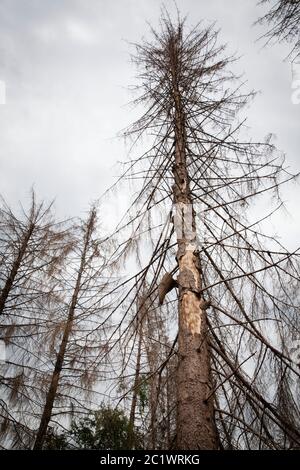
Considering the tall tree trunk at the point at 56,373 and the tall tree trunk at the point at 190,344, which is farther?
the tall tree trunk at the point at 56,373

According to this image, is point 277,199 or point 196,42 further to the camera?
point 196,42

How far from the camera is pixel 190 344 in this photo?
114 inches

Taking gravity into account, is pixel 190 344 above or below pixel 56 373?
below

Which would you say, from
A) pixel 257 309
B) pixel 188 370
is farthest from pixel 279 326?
pixel 188 370

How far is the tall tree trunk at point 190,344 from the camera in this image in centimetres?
240

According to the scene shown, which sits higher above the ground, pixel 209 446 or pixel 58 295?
pixel 58 295

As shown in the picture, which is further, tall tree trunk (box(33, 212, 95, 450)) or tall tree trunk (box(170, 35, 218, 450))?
tall tree trunk (box(33, 212, 95, 450))

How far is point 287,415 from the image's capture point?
2.87 metres

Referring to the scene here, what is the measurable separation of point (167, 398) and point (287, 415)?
113 centimetres

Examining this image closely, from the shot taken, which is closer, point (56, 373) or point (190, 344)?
point (190, 344)

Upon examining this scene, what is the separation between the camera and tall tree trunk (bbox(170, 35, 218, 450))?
2398mm
